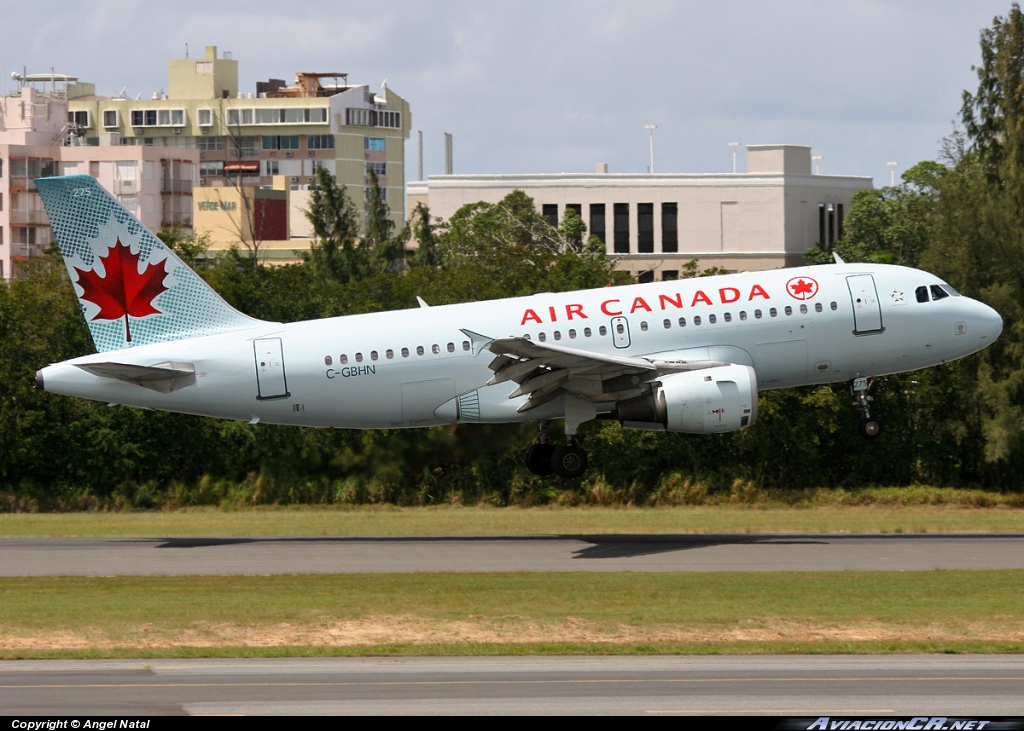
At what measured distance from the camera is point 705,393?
3712 cm

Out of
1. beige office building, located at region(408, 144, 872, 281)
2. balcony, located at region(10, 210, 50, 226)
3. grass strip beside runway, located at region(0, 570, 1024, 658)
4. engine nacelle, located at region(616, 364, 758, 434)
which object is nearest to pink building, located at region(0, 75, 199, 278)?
balcony, located at region(10, 210, 50, 226)

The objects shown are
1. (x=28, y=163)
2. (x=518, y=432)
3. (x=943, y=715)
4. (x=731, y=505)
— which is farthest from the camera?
(x=28, y=163)

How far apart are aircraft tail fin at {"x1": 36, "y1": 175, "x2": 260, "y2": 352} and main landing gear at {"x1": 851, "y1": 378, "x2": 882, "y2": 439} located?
1730 centimetres

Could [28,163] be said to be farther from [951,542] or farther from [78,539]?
[951,542]

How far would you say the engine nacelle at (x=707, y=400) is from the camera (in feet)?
Result: 122

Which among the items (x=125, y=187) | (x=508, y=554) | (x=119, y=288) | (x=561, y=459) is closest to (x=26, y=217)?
(x=125, y=187)

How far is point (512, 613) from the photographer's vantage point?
27359 mm

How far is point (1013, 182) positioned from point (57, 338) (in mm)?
38877

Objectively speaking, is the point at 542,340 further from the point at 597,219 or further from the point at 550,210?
the point at 597,219

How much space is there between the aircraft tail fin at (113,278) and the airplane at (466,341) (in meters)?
0.04

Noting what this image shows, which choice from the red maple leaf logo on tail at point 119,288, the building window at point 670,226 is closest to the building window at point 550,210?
the building window at point 670,226

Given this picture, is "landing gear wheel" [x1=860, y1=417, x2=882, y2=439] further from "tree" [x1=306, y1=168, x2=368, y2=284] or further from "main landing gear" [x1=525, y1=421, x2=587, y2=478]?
"tree" [x1=306, y1=168, x2=368, y2=284]

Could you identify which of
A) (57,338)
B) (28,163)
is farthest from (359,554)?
(28,163)

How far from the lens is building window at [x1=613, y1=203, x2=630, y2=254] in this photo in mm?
146375
